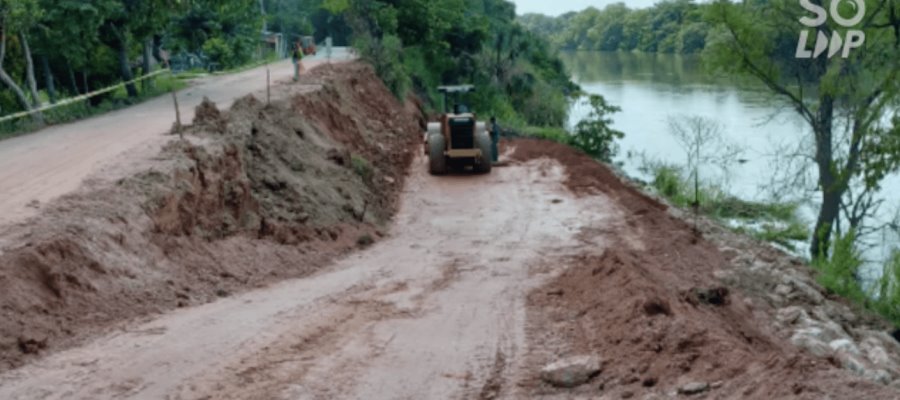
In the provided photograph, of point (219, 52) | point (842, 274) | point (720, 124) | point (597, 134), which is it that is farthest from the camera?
point (720, 124)

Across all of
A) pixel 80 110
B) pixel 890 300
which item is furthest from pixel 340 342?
pixel 80 110

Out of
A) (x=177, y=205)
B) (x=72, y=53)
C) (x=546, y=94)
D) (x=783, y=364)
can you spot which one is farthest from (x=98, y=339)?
(x=546, y=94)

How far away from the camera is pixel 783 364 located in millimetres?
7543

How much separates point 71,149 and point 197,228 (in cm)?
480

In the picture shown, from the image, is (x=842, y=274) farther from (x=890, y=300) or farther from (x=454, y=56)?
(x=454, y=56)

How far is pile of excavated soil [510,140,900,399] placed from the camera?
303 inches

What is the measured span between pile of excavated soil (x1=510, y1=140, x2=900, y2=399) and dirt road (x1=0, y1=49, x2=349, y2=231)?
722 centimetres

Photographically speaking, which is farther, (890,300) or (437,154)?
(437,154)

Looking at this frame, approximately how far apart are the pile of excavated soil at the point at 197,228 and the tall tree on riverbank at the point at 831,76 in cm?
1057

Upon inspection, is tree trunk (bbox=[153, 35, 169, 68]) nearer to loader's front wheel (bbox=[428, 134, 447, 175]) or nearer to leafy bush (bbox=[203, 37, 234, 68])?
leafy bush (bbox=[203, 37, 234, 68])

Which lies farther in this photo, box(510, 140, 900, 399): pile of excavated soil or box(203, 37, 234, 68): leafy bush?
box(203, 37, 234, 68): leafy bush

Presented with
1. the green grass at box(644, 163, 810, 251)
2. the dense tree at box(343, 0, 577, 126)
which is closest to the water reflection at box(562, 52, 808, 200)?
the green grass at box(644, 163, 810, 251)

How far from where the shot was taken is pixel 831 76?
77.4 ft

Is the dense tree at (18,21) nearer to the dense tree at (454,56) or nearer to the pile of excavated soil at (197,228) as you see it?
the pile of excavated soil at (197,228)
